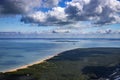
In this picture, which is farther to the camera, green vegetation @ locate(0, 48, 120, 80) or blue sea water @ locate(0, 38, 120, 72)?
blue sea water @ locate(0, 38, 120, 72)

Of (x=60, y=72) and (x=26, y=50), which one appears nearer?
(x=60, y=72)

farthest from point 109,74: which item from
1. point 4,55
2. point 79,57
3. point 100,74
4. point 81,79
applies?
point 4,55

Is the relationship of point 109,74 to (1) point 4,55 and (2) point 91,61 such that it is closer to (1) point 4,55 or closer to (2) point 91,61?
(2) point 91,61

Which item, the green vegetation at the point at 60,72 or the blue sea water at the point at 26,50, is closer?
the green vegetation at the point at 60,72

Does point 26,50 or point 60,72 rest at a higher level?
point 26,50

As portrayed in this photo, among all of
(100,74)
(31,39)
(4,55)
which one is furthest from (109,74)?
(31,39)

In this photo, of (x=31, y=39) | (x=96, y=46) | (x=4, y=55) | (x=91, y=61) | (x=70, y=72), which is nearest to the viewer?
(x=70, y=72)

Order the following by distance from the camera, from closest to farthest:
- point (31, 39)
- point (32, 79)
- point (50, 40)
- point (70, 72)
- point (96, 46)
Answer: point (32, 79)
point (70, 72)
point (96, 46)
point (31, 39)
point (50, 40)

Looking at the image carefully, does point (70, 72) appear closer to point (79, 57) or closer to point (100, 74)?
point (100, 74)

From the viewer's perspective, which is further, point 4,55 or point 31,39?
point 31,39
